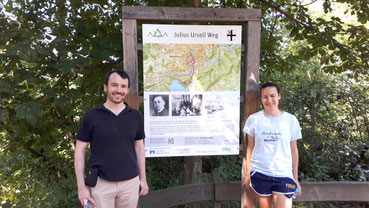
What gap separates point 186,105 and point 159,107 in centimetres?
30

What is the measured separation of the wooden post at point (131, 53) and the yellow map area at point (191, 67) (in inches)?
4.6

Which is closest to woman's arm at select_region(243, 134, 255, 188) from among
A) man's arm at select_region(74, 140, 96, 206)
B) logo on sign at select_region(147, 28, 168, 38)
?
logo on sign at select_region(147, 28, 168, 38)

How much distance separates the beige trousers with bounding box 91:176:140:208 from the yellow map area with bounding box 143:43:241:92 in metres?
1.08

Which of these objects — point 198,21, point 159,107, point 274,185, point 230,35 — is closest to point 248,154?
point 274,185

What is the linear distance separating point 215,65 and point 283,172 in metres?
1.34

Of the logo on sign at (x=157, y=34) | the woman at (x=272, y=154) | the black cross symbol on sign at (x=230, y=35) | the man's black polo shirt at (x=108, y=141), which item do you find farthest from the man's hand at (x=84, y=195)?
the black cross symbol on sign at (x=230, y=35)

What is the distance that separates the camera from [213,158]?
6.30 m

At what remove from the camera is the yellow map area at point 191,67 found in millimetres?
3102

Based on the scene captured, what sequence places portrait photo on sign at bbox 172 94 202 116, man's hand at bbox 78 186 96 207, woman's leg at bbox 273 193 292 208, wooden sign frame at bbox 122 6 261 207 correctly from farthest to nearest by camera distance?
portrait photo on sign at bbox 172 94 202 116 < wooden sign frame at bbox 122 6 261 207 < woman's leg at bbox 273 193 292 208 < man's hand at bbox 78 186 96 207

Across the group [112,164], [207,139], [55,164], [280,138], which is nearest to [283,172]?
[280,138]

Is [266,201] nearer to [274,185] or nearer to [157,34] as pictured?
[274,185]

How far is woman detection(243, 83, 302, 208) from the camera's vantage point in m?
2.69

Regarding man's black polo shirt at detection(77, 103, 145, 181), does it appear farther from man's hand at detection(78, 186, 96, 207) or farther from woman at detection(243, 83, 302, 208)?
woman at detection(243, 83, 302, 208)

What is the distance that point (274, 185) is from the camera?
2.69m
